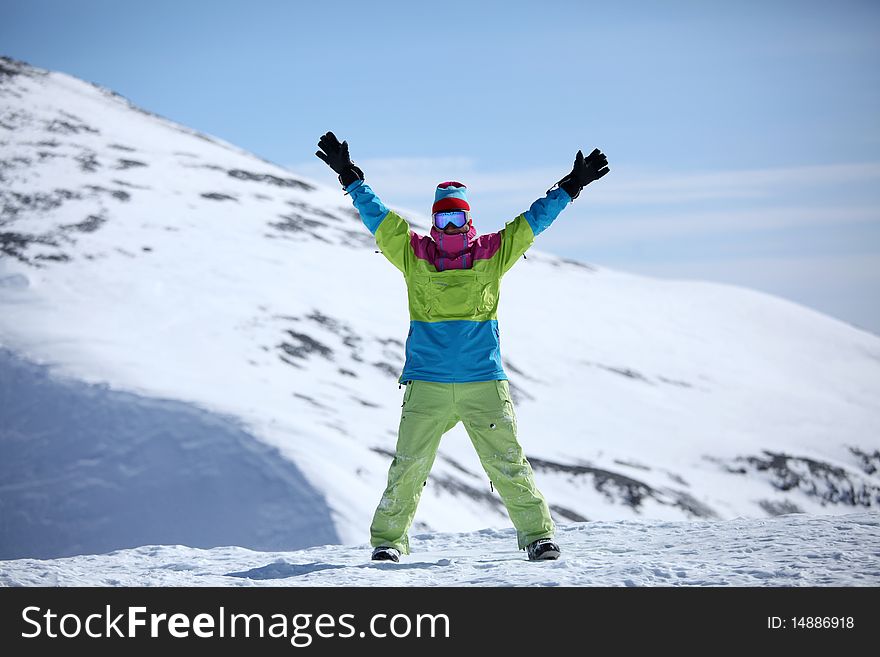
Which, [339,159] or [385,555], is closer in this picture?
[385,555]

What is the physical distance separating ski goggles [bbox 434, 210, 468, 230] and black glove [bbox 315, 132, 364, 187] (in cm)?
68

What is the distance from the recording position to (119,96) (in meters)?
57.2

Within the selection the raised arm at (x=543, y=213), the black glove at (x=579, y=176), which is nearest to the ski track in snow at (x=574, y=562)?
the raised arm at (x=543, y=213)

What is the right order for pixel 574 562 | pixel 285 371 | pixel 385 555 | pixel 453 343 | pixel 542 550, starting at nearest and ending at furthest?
pixel 574 562 < pixel 542 550 < pixel 385 555 < pixel 453 343 < pixel 285 371

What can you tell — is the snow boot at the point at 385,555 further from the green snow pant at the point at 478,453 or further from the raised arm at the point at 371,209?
the raised arm at the point at 371,209

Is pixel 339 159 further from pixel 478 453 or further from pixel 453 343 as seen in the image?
pixel 478 453

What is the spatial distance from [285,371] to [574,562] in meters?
16.3

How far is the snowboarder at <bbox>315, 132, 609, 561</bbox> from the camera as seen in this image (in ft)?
21.6

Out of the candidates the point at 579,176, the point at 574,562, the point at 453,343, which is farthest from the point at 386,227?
the point at 574,562

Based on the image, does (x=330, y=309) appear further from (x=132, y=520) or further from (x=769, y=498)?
(x=132, y=520)

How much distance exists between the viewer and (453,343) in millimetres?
6738

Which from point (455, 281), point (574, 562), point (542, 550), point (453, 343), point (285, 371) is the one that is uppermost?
point (285, 371)
